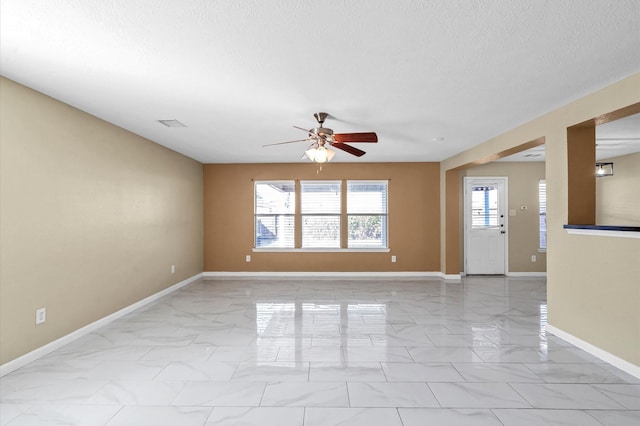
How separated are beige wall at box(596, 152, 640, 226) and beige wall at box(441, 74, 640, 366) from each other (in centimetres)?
376

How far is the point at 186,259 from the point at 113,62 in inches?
174

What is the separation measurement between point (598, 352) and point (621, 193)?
190 inches

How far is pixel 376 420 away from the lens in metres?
2.10

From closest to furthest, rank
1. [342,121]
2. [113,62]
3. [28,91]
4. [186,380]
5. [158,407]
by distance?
1. [158,407]
2. [113,62]
3. [186,380]
4. [28,91]
5. [342,121]

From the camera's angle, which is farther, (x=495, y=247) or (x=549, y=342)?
(x=495, y=247)

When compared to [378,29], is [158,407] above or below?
below

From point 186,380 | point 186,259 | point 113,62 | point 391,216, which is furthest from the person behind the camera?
point 391,216

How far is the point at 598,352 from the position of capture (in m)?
3.01

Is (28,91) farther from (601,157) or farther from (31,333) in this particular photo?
(601,157)

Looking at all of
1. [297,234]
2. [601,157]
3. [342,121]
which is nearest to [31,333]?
[342,121]

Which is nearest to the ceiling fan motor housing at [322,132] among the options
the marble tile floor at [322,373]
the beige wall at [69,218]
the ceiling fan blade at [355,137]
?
the ceiling fan blade at [355,137]

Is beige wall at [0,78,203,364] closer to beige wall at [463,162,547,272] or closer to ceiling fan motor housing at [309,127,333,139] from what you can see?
ceiling fan motor housing at [309,127,333,139]

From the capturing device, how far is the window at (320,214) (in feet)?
23.2

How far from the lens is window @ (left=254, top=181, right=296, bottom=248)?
23.2 feet
